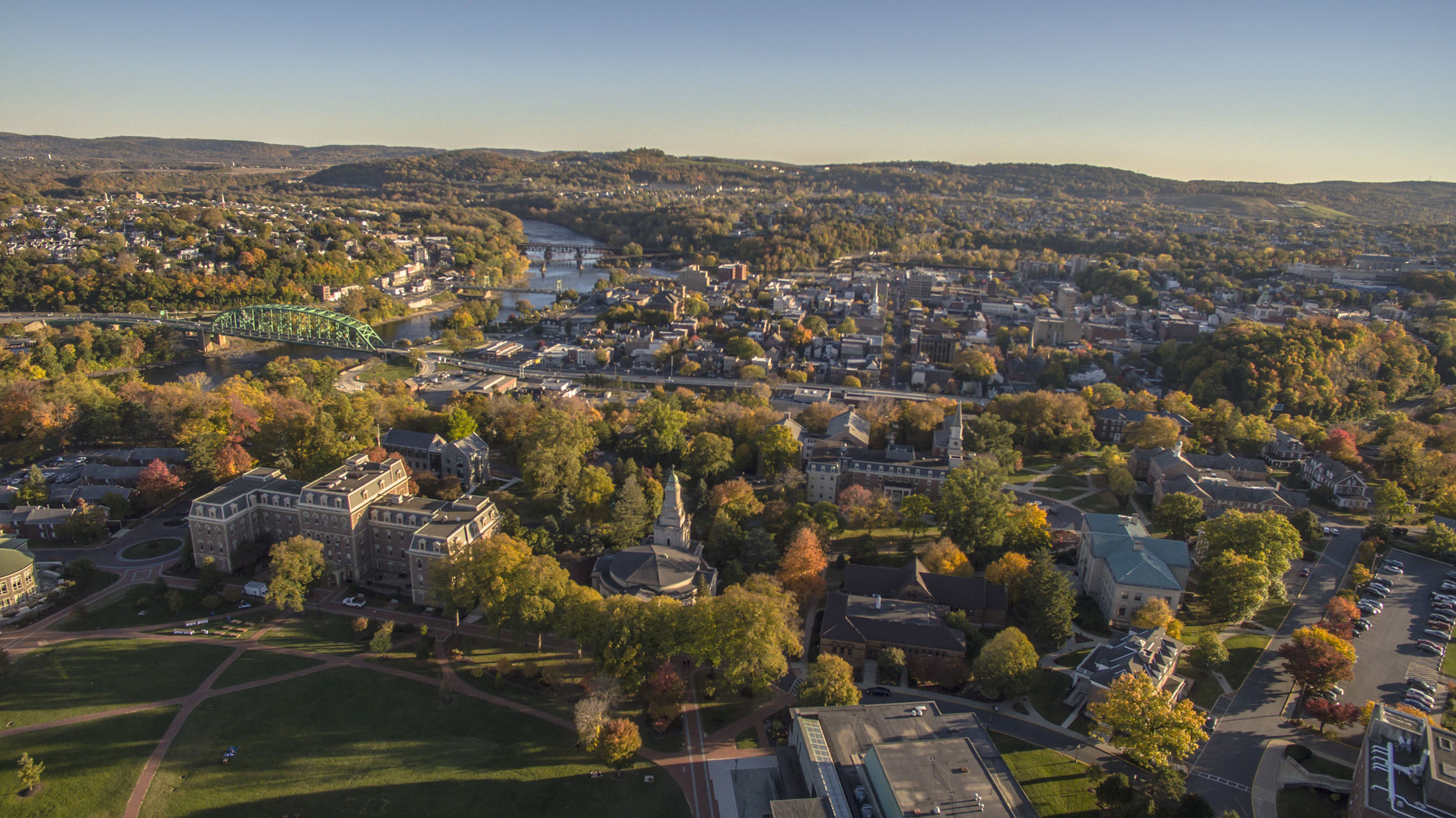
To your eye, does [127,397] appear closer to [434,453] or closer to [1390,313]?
[434,453]

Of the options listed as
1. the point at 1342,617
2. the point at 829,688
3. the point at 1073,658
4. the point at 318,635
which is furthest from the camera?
the point at 1342,617

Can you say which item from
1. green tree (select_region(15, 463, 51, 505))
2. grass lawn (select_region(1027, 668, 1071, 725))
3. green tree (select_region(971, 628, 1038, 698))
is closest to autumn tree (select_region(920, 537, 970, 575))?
grass lawn (select_region(1027, 668, 1071, 725))

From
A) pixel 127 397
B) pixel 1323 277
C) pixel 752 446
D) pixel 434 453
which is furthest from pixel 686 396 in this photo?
pixel 1323 277

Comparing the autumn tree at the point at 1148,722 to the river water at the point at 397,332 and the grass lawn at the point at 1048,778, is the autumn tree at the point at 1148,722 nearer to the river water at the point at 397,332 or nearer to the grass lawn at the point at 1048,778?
the grass lawn at the point at 1048,778

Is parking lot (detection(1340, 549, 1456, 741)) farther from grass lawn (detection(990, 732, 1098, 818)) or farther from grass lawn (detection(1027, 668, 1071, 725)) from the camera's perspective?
grass lawn (detection(990, 732, 1098, 818))

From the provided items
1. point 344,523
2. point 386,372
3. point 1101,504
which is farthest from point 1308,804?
point 386,372

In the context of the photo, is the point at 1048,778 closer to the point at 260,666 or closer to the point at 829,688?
the point at 829,688
